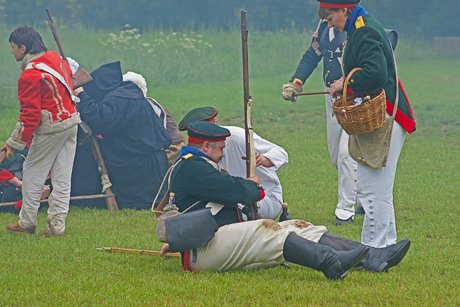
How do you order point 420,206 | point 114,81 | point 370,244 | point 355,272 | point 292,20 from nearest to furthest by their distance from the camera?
point 355,272, point 370,244, point 420,206, point 114,81, point 292,20

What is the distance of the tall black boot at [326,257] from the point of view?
432cm

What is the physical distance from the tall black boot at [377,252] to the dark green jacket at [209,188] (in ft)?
1.85

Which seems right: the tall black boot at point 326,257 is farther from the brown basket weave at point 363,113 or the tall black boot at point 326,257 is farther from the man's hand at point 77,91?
the man's hand at point 77,91

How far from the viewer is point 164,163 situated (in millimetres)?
8000

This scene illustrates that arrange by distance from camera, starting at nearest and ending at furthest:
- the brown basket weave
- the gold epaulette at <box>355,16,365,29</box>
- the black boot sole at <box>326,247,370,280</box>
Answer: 1. the black boot sole at <box>326,247,370,280</box>
2. the brown basket weave
3. the gold epaulette at <box>355,16,365,29</box>

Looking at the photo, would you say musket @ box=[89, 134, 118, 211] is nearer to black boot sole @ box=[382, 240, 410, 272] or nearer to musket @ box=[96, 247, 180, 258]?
musket @ box=[96, 247, 180, 258]

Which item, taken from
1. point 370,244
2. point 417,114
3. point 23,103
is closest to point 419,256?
point 370,244

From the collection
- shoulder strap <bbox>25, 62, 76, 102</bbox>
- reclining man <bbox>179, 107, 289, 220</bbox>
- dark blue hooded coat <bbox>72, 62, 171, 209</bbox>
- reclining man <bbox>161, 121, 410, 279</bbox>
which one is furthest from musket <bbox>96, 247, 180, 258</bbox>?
dark blue hooded coat <bbox>72, 62, 171, 209</bbox>

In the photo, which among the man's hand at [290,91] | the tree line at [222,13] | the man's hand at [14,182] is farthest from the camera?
the tree line at [222,13]

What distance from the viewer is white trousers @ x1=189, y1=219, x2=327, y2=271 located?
178 inches

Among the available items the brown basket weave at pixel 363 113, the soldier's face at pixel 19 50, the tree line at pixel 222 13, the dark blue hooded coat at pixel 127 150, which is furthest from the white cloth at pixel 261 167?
the tree line at pixel 222 13

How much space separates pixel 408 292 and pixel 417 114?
11.4 meters

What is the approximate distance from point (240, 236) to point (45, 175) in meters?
2.50

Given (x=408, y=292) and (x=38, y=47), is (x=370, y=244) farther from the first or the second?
(x=38, y=47)
